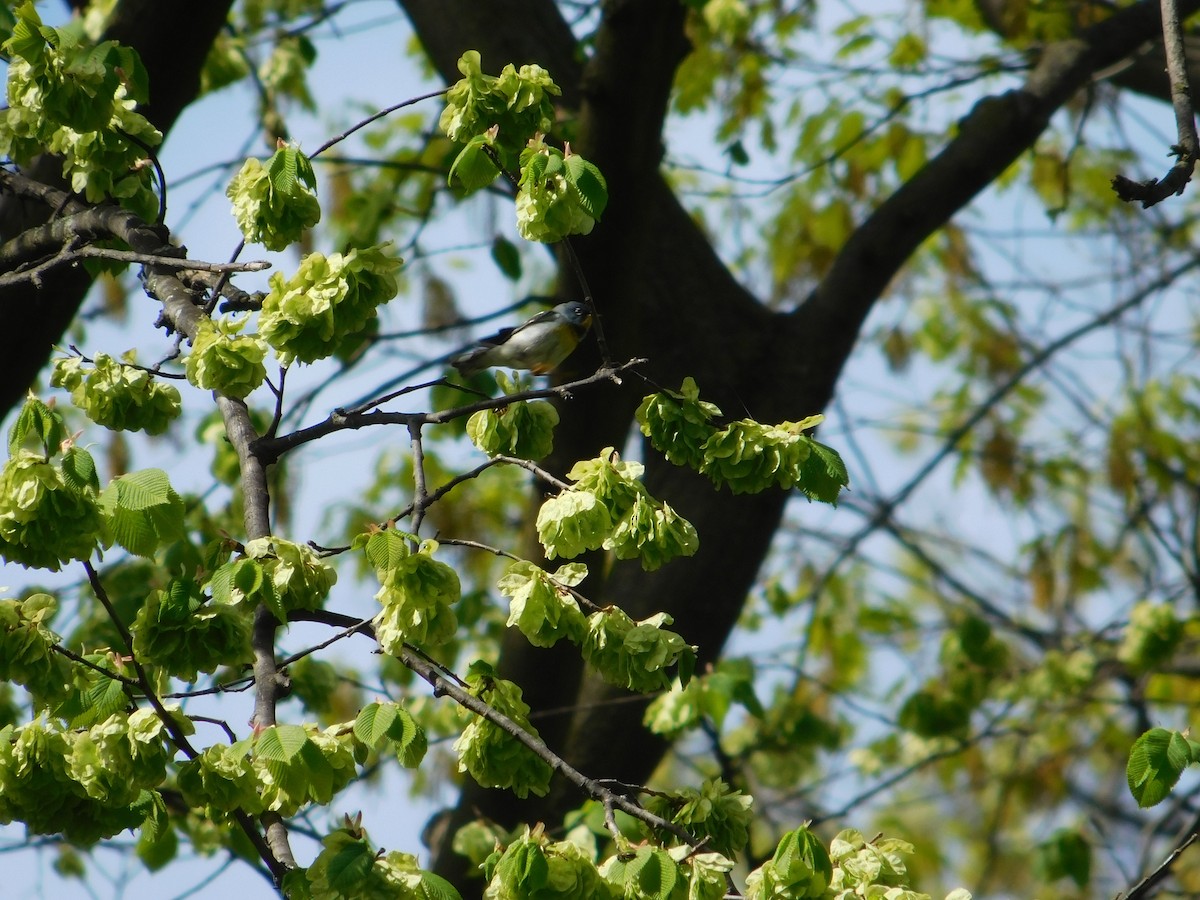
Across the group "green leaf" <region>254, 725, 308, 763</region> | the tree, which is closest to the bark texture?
the tree

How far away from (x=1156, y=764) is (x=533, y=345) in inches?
88.5

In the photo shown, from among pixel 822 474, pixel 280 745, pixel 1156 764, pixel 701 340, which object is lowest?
pixel 280 745

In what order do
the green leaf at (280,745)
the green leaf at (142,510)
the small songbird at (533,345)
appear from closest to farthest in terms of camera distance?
1. the green leaf at (280,745)
2. the green leaf at (142,510)
3. the small songbird at (533,345)

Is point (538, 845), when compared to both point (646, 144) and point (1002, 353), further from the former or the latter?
point (1002, 353)

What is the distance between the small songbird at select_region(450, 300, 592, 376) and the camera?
356 cm

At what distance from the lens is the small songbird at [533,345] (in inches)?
140

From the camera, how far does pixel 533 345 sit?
3.67 m

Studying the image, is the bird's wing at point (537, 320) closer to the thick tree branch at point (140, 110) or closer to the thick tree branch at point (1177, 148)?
the thick tree branch at point (140, 110)

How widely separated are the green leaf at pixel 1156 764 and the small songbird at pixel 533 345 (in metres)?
1.97

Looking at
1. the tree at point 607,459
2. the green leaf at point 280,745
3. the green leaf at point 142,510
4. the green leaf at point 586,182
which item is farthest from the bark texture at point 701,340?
the green leaf at point 280,745

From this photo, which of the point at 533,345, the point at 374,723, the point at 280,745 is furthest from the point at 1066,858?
the point at 280,745

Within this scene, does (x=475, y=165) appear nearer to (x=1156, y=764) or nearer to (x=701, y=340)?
(x=1156, y=764)

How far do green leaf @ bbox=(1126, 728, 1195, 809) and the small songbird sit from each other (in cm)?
197

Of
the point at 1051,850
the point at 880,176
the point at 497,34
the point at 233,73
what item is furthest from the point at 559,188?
the point at 880,176
